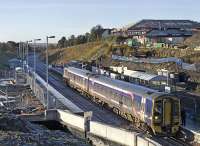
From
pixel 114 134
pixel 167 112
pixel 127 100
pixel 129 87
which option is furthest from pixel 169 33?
pixel 114 134

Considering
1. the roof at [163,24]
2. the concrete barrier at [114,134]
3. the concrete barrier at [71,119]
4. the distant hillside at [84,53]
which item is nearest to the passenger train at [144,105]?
the concrete barrier at [114,134]

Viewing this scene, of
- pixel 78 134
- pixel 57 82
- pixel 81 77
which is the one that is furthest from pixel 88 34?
pixel 78 134

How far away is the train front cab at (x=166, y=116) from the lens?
35.9 m

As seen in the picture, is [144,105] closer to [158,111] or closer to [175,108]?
[158,111]

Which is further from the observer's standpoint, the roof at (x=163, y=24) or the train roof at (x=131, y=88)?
the roof at (x=163, y=24)

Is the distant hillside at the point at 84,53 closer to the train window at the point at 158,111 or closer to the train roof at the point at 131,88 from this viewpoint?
the train roof at the point at 131,88

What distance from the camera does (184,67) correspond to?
259ft

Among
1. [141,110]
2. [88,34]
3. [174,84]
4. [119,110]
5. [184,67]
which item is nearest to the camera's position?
[141,110]

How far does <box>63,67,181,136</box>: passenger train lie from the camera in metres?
35.9

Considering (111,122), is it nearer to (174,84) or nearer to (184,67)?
(174,84)

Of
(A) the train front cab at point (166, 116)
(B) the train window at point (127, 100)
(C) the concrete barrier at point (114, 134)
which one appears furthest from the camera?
(B) the train window at point (127, 100)

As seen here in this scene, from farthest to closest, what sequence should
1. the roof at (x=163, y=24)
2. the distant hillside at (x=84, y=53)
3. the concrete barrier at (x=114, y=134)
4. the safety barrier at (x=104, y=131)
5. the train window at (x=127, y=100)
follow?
1. the roof at (x=163, y=24)
2. the distant hillside at (x=84, y=53)
3. the train window at (x=127, y=100)
4. the concrete barrier at (x=114, y=134)
5. the safety barrier at (x=104, y=131)

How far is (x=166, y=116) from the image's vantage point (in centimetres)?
3597

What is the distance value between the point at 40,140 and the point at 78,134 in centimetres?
715
